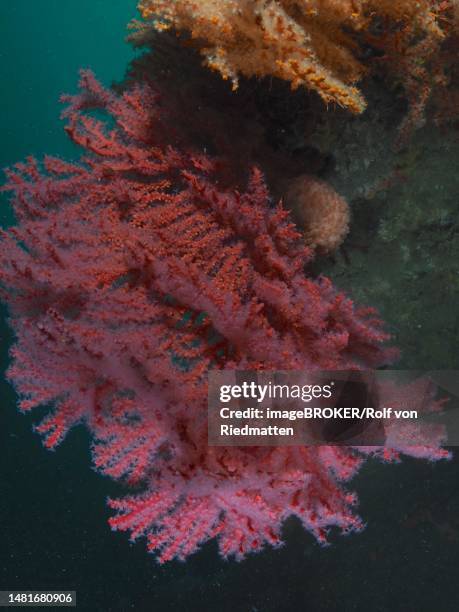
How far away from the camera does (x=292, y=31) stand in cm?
252

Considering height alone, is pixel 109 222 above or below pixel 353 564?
above

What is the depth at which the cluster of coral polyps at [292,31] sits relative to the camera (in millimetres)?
2521

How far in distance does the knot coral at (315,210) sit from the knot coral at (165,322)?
18cm

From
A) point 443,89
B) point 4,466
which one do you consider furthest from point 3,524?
point 443,89

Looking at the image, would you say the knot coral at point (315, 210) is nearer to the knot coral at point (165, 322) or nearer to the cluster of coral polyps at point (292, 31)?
the knot coral at point (165, 322)

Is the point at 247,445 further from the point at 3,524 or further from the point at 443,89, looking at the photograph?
the point at 3,524

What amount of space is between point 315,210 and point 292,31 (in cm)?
109

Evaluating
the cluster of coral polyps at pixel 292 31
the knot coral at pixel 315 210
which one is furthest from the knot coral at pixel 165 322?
the cluster of coral polyps at pixel 292 31

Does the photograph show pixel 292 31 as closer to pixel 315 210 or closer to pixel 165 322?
pixel 315 210

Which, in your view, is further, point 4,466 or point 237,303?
point 4,466

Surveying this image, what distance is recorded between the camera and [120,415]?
2.53 meters

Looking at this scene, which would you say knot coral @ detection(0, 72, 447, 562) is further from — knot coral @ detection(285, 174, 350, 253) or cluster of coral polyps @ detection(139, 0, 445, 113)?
cluster of coral polyps @ detection(139, 0, 445, 113)

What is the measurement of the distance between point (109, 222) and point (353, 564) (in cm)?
521

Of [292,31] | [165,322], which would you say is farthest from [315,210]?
[165,322]
